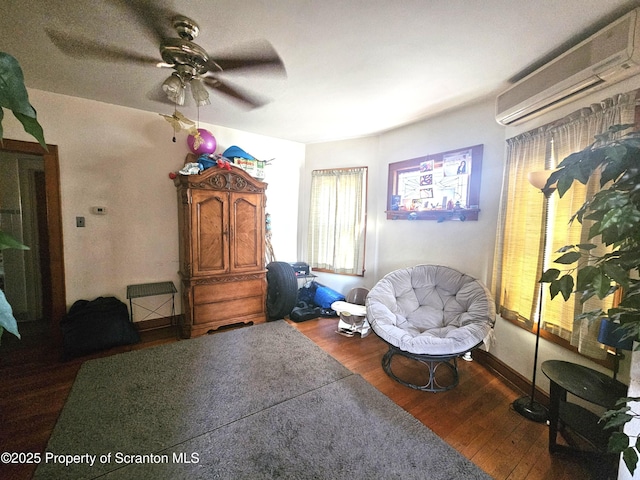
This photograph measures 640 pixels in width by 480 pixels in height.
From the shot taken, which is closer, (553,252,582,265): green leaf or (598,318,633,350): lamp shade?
(553,252,582,265): green leaf

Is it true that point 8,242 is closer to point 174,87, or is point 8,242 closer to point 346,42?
point 174,87

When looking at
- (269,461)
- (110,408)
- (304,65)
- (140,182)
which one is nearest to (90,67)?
(140,182)

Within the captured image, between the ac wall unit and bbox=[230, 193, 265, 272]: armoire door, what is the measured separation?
8.66ft

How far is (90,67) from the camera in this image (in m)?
2.10

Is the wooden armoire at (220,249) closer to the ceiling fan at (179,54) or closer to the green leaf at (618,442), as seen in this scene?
the ceiling fan at (179,54)

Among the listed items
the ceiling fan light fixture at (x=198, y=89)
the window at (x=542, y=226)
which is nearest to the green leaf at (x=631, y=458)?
the window at (x=542, y=226)

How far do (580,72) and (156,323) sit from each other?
4393mm

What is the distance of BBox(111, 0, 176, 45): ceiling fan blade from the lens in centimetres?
145

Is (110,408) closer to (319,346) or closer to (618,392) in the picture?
(319,346)

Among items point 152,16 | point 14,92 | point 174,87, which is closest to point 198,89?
point 174,87

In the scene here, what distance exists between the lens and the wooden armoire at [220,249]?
2.84 m

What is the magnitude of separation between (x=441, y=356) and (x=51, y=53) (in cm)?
370

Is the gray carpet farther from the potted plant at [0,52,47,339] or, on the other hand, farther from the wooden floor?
the potted plant at [0,52,47,339]

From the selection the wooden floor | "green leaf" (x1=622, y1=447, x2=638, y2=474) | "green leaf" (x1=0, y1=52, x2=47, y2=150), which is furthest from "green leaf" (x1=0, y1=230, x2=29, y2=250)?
"green leaf" (x1=622, y1=447, x2=638, y2=474)
